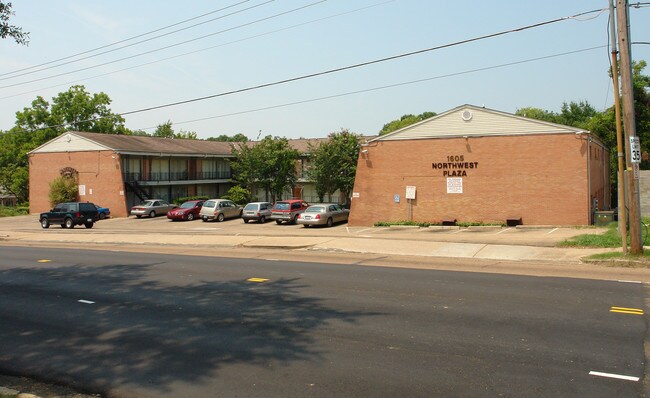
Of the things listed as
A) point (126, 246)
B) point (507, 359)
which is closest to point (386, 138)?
point (126, 246)

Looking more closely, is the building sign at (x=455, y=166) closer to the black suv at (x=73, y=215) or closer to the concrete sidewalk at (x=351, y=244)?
the concrete sidewalk at (x=351, y=244)

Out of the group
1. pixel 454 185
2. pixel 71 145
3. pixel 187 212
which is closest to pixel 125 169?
pixel 71 145

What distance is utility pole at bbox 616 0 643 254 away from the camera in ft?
50.6

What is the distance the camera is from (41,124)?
74.5 metres

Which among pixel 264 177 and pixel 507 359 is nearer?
pixel 507 359

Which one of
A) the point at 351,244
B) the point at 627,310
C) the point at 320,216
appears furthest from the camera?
the point at 320,216

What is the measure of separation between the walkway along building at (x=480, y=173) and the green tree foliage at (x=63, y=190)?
2835 cm

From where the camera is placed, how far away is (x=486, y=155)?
32125 millimetres

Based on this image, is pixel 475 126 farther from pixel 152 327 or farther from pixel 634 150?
pixel 152 327

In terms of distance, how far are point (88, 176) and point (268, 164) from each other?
16014 mm

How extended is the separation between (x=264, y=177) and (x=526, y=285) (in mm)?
42199

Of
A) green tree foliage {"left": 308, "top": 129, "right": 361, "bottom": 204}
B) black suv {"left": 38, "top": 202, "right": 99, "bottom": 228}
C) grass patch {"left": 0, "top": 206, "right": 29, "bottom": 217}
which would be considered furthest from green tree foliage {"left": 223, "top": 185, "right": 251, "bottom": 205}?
grass patch {"left": 0, "top": 206, "right": 29, "bottom": 217}

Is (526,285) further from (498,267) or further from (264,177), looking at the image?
(264,177)

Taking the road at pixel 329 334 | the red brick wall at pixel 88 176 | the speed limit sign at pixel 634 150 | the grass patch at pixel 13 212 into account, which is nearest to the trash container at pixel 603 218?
the speed limit sign at pixel 634 150
